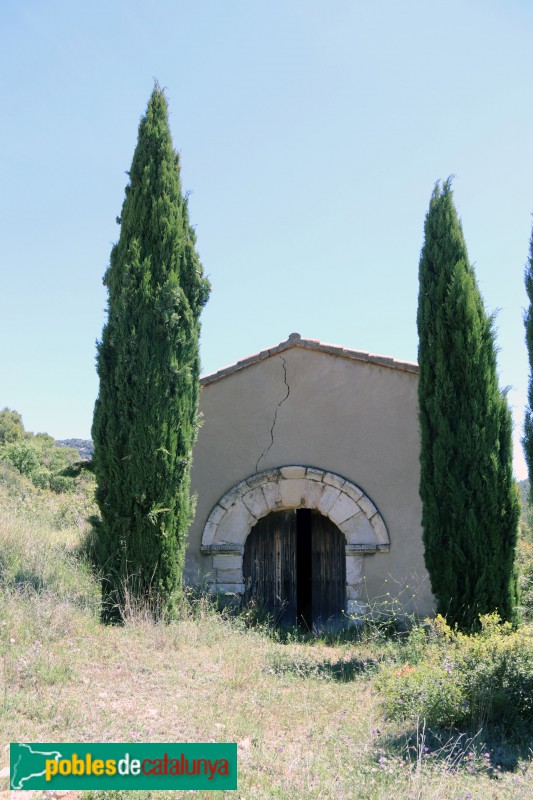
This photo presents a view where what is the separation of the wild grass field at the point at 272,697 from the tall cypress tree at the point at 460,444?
107 cm

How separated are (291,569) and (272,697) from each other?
13.4ft

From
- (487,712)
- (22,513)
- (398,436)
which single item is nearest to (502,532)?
(398,436)

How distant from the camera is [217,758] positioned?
357cm

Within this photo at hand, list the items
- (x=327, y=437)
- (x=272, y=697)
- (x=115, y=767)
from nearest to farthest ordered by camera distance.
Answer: (x=115, y=767), (x=272, y=697), (x=327, y=437)

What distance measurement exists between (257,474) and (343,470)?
46.8 inches

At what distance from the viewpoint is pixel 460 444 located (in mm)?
7414

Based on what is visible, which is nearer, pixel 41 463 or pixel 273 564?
pixel 273 564

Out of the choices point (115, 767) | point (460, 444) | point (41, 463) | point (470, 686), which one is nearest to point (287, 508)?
point (460, 444)

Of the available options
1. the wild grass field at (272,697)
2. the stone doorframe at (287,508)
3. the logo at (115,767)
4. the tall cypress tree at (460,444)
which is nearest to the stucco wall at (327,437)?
the stone doorframe at (287,508)

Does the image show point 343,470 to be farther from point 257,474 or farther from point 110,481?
point 110,481

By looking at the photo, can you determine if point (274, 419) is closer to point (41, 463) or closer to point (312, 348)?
point (312, 348)

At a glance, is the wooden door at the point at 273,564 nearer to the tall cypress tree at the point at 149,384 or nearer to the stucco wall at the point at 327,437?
the stucco wall at the point at 327,437

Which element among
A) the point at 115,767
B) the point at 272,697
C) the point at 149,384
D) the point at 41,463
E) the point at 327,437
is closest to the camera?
the point at 115,767

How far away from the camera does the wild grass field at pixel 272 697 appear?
365cm
